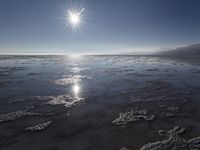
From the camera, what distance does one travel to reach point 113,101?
10.6m

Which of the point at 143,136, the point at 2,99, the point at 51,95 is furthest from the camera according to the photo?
the point at 51,95

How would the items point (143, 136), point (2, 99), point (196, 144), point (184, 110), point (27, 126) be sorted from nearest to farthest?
point (196, 144)
point (143, 136)
point (27, 126)
point (184, 110)
point (2, 99)

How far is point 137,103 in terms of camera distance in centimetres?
1023

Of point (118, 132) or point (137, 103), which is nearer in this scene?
point (118, 132)

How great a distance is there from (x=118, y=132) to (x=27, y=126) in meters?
3.44

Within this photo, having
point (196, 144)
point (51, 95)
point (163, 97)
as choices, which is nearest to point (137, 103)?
point (163, 97)

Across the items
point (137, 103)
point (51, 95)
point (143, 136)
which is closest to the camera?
point (143, 136)

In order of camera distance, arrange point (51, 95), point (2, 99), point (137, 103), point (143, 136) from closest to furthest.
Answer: point (143, 136) < point (137, 103) < point (2, 99) < point (51, 95)

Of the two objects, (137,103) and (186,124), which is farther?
(137,103)

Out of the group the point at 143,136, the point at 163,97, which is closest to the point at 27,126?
the point at 143,136

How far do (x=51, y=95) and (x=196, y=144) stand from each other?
8.77m

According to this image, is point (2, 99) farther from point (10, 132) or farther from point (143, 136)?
point (143, 136)

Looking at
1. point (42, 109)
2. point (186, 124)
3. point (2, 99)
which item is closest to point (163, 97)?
point (186, 124)

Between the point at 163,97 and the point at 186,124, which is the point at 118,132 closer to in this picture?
the point at 186,124
